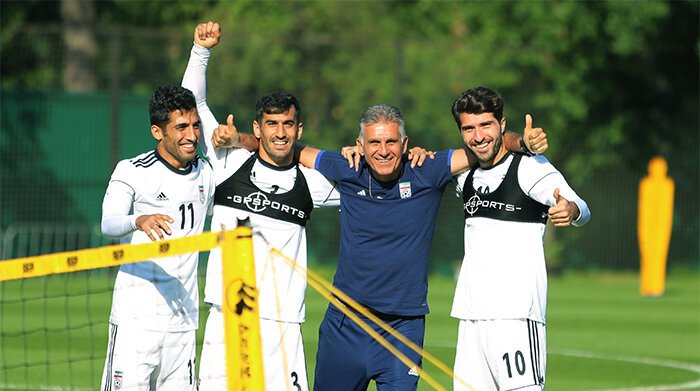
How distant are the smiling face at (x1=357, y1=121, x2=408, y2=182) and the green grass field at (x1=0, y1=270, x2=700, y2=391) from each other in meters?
2.30

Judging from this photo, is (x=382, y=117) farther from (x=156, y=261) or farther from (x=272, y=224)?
(x=156, y=261)

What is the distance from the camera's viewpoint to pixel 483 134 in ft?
23.9

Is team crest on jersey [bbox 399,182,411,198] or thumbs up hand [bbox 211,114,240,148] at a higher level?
thumbs up hand [bbox 211,114,240,148]

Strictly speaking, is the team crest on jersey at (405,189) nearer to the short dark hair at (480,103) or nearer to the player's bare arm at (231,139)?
the short dark hair at (480,103)

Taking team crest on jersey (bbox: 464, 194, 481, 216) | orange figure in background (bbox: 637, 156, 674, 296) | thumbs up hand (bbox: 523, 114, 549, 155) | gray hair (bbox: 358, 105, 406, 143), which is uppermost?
orange figure in background (bbox: 637, 156, 674, 296)

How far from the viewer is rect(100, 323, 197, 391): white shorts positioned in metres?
7.33

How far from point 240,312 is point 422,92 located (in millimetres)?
19580

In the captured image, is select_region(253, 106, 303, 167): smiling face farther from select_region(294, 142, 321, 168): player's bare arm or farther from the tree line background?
the tree line background

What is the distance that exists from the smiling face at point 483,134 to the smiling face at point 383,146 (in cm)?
41

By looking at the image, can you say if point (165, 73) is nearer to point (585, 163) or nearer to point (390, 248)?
point (585, 163)

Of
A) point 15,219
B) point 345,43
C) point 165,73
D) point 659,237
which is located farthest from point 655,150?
point 15,219

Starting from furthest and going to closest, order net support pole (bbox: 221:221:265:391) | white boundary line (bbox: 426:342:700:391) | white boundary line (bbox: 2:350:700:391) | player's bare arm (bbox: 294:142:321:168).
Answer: white boundary line (bbox: 426:342:700:391) → white boundary line (bbox: 2:350:700:391) → player's bare arm (bbox: 294:142:321:168) → net support pole (bbox: 221:221:265:391)

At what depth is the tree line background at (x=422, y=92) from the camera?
23078 millimetres

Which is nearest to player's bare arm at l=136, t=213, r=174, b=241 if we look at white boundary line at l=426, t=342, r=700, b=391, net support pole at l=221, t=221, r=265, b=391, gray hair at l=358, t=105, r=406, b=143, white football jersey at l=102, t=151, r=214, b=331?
white football jersey at l=102, t=151, r=214, b=331
